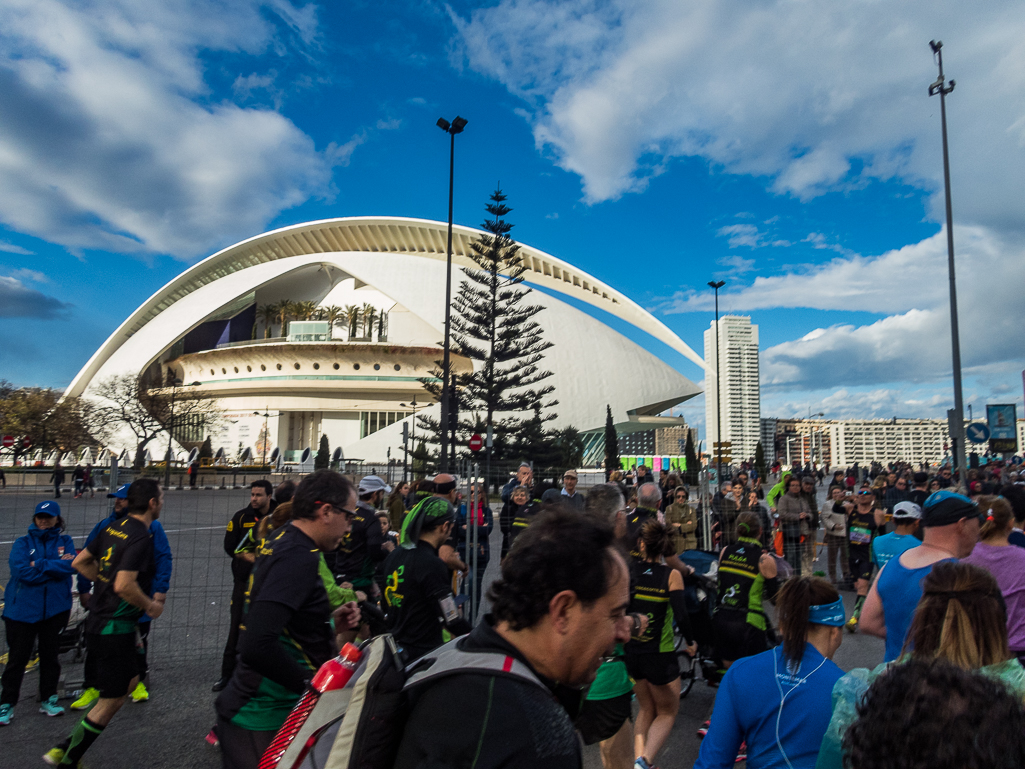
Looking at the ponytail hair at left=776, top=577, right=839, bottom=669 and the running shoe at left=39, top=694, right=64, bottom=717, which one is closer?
the ponytail hair at left=776, top=577, right=839, bottom=669

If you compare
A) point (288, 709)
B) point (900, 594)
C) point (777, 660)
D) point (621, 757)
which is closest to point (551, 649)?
point (777, 660)

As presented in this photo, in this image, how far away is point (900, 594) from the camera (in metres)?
2.80

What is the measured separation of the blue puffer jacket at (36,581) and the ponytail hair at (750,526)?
4.49 meters

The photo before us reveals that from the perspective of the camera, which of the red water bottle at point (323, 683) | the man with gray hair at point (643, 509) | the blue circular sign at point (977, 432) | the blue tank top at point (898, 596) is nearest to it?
the red water bottle at point (323, 683)

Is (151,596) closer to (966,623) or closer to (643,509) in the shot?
(643,509)

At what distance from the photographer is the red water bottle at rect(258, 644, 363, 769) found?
50.1 inches

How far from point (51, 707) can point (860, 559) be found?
311 inches

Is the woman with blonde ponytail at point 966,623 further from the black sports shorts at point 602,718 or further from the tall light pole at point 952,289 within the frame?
the tall light pole at point 952,289

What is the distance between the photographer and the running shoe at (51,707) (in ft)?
14.8

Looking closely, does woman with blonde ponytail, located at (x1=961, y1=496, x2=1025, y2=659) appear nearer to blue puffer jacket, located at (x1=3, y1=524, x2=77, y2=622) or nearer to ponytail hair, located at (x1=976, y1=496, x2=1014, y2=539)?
ponytail hair, located at (x1=976, y1=496, x2=1014, y2=539)

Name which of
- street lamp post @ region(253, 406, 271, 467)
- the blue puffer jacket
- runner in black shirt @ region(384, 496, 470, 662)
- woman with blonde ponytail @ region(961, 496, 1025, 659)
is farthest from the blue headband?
street lamp post @ region(253, 406, 271, 467)

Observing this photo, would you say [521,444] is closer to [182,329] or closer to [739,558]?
[739,558]

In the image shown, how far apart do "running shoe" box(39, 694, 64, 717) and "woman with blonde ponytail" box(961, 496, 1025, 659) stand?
5.43 meters

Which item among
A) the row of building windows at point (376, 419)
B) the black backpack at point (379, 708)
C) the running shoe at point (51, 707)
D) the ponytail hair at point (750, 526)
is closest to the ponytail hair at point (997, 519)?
the ponytail hair at point (750, 526)
